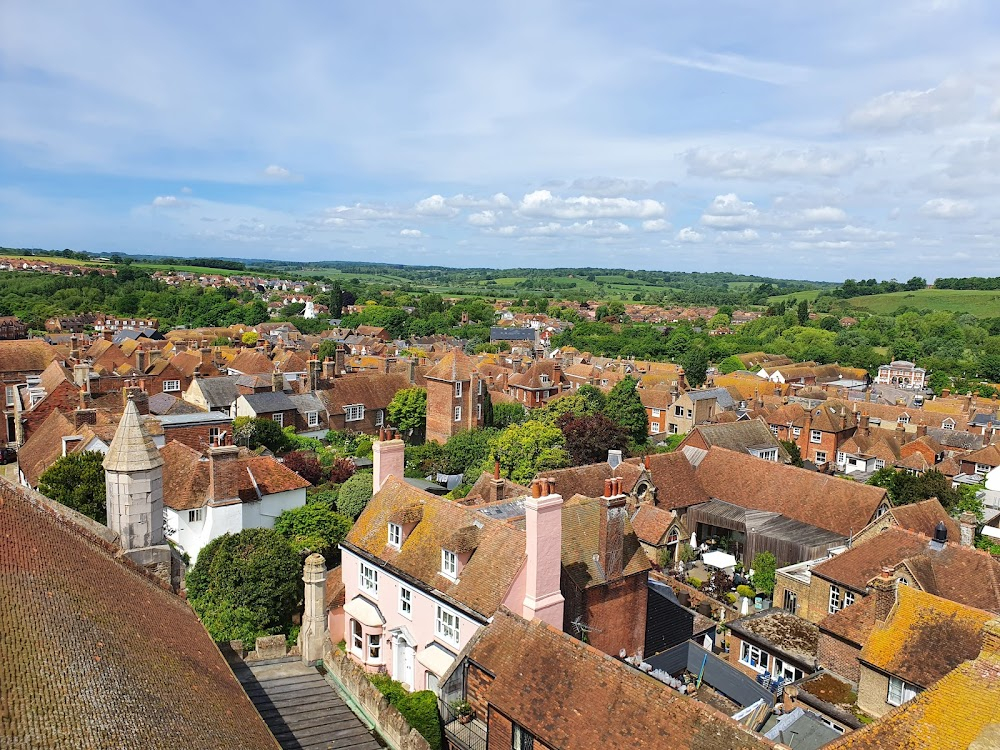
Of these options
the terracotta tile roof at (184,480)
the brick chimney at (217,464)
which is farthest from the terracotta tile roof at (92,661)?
the terracotta tile roof at (184,480)

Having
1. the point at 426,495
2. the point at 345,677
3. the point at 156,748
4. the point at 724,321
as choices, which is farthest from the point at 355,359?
the point at 724,321

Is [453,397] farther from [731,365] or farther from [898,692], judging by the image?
[731,365]

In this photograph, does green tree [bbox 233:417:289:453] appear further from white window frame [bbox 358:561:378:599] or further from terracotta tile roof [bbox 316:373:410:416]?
white window frame [bbox 358:561:378:599]

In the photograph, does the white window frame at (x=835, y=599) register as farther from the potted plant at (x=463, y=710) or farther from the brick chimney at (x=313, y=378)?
the brick chimney at (x=313, y=378)

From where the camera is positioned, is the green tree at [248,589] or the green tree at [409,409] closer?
the green tree at [248,589]

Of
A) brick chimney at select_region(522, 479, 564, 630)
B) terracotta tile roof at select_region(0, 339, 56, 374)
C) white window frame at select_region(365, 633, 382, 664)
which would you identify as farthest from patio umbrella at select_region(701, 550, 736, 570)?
terracotta tile roof at select_region(0, 339, 56, 374)

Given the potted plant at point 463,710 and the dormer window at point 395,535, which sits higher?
the dormer window at point 395,535

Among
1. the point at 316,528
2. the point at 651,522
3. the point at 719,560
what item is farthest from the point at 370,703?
the point at 719,560
